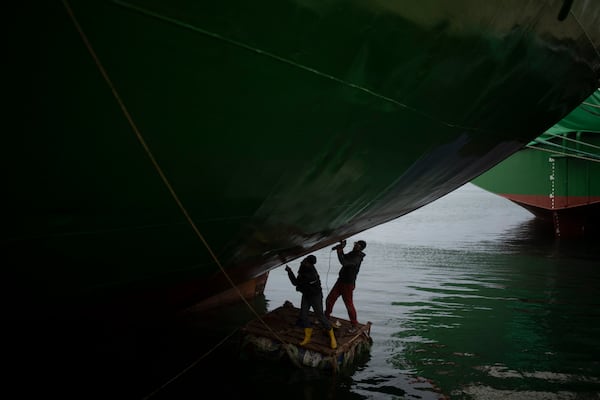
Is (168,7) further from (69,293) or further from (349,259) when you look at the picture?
(349,259)

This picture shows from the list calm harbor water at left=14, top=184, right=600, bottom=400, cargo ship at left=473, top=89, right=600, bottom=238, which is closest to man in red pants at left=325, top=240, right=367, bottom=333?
calm harbor water at left=14, top=184, right=600, bottom=400

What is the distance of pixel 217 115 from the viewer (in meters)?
3.15

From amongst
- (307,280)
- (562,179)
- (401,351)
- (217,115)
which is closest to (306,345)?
(307,280)

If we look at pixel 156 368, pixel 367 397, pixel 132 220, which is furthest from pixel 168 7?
pixel 156 368

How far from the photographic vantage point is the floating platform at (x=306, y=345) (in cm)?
730

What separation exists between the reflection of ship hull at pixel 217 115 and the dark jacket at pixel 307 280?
1.87 meters

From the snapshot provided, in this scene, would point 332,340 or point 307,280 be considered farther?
point 307,280

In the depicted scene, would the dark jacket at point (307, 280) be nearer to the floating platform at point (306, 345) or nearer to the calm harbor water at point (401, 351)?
the floating platform at point (306, 345)

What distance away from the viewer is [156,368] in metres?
7.36

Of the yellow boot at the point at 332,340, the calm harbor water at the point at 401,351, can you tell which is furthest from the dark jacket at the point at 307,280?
the calm harbor water at the point at 401,351

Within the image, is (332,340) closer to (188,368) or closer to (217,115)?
(188,368)

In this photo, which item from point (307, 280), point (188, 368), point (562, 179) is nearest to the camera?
point (188, 368)

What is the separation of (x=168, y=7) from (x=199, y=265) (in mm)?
3385

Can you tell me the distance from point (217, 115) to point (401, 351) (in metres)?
6.61
